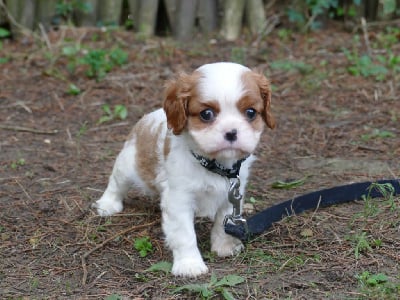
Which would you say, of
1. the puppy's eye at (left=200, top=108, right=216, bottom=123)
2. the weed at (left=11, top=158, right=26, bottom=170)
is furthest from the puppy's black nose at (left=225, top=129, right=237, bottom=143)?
the weed at (left=11, top=158, right=26, bottom=170)

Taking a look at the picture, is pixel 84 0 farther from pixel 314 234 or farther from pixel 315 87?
pixel 314 234

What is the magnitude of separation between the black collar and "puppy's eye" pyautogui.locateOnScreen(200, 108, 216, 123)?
0.91 ft

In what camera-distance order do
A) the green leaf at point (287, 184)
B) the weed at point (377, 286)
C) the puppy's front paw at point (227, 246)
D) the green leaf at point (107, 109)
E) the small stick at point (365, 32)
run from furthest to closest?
the small stick at point (365, 32), the green leaf at point (107, 109), the green leaf at point (287, 184), the puppy's front paw at point (227, 246), the weed at point (377, 286)

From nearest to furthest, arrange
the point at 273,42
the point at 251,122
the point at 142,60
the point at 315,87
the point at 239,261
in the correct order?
the point at 251,122 < the point at 239,261 < the point at 315,87 < the point at 142,60 < the point at 273,42

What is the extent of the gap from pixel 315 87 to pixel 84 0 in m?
3.04

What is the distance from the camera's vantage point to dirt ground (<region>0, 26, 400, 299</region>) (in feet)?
12.8

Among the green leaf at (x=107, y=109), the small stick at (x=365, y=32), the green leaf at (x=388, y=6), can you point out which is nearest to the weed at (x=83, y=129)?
the green leaf at (x=107, y=109)

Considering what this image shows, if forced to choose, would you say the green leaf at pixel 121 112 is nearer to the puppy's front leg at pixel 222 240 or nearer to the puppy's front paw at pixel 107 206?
the puppy's front paw at pixel 107 206

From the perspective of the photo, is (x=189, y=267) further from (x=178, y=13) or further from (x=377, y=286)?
(x=178, y=13)

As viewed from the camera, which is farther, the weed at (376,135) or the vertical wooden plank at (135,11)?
the vertical wooden plank at (135,11)

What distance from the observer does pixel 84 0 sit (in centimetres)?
855

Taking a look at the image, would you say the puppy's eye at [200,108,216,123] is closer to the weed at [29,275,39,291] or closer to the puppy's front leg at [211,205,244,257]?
the puppy's front leg at [211,205,244,257]

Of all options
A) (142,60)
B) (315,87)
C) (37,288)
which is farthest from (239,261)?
(142,60)

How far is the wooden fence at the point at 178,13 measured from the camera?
27.9 feet
